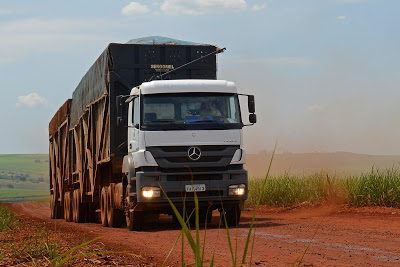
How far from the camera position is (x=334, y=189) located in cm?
2136

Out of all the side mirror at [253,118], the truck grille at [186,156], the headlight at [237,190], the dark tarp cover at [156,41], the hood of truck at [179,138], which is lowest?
the headlight at [237,190]

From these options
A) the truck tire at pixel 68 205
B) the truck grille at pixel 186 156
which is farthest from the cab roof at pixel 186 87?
the truck tire at pixel 68 205

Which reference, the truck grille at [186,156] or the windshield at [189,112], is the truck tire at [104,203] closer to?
the truck grille at [186,156]

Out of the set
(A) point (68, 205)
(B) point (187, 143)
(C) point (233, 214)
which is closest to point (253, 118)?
(B) point (187, 143)

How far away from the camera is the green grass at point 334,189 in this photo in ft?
61.2

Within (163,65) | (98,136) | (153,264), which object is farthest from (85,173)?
(153,264)

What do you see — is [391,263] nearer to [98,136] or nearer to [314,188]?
[98,136]

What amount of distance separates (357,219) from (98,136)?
7173 millimetres

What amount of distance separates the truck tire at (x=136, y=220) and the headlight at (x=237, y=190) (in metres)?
2.09

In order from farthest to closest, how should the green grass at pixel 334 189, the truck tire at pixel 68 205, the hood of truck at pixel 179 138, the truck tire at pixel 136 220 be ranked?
the truck tire at pixel 68 205 < the green grass at pixel 334 189 < the truck tire at pixel 136 220 < the hood of truck at pixel 179 138

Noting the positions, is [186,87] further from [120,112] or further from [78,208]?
[78,208]

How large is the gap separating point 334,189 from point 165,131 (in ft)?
29.5

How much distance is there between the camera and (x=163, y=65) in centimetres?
1644

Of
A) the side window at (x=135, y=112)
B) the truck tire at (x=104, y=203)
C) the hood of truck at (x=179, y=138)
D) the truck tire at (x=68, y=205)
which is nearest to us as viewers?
the hood of truck at (x=179, y=138)
